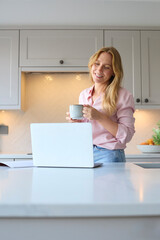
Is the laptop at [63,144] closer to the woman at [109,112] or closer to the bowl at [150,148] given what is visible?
the woman at [109,112]

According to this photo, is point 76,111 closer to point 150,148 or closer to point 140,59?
point 150,148

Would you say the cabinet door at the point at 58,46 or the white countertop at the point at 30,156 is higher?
the cabinet door at the point at 58,46

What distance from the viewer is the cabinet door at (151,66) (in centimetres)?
301

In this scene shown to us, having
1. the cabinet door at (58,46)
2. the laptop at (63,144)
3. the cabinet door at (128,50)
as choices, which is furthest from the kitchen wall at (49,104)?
the laptop at (63,144)

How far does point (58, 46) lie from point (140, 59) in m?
0.84

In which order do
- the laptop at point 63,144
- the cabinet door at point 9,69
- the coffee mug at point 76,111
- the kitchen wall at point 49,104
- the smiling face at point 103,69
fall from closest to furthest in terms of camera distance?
1. the laptop at point 63,144
2. the coffee mug at point 76,111
3. the smiling face at point 103,69
4. the cabinet door at point 9,69
5. the kitchen wall at point 49,104

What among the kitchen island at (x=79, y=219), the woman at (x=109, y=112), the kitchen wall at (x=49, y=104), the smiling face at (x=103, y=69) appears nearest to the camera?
the kitchen island at (x=79, y=219)

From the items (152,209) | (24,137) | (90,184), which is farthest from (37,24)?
(152,209)

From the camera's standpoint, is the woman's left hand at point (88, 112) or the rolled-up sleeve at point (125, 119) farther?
the rolled-up sleeve at point (125, 119)

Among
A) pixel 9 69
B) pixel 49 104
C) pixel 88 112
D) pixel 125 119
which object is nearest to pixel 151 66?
pixel 49 104

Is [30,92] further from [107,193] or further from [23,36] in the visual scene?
[107,193]

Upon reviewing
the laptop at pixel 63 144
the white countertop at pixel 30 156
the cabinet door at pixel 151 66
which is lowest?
the white countertop at pixel 30 156

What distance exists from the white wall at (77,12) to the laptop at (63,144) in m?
1.90

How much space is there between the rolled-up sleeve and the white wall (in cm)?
146
